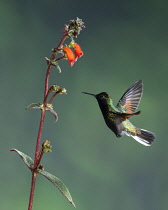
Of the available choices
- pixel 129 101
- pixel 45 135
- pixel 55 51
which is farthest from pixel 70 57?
pixel 45 135

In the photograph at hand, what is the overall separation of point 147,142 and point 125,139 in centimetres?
84

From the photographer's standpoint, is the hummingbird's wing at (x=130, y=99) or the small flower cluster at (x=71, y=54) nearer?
the small flower cluster at (x=71, y=54)

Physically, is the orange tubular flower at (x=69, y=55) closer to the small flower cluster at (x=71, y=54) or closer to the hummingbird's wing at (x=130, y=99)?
the small flower cluster at (x=71, y=54)

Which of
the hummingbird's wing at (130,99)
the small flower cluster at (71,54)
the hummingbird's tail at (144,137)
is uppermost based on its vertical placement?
the small flower cluster at (71,54)

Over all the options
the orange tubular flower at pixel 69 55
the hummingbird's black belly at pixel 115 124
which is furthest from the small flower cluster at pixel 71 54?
the hummingbird's black belly at pixel 115 124

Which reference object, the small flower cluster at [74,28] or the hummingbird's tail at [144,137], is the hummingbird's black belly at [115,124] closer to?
the hummingbird's tail at [144,137]

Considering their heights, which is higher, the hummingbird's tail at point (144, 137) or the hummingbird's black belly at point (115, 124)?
the hummingbird's black belly at point (115, 124)

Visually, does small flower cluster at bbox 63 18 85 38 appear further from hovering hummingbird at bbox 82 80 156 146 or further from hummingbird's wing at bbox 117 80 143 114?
hummingbird's wing at bbox 117 80 143 114

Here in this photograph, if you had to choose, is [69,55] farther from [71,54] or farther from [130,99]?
[130,99]

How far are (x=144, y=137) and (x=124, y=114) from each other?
66 millimetres

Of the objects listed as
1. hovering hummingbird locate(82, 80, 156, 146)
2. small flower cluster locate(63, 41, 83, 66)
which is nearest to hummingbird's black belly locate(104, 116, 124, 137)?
hovering hummingbird locate(82, 80, 156, 146)

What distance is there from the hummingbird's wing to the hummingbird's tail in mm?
78

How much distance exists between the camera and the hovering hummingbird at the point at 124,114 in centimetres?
58

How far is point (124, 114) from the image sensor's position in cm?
58
